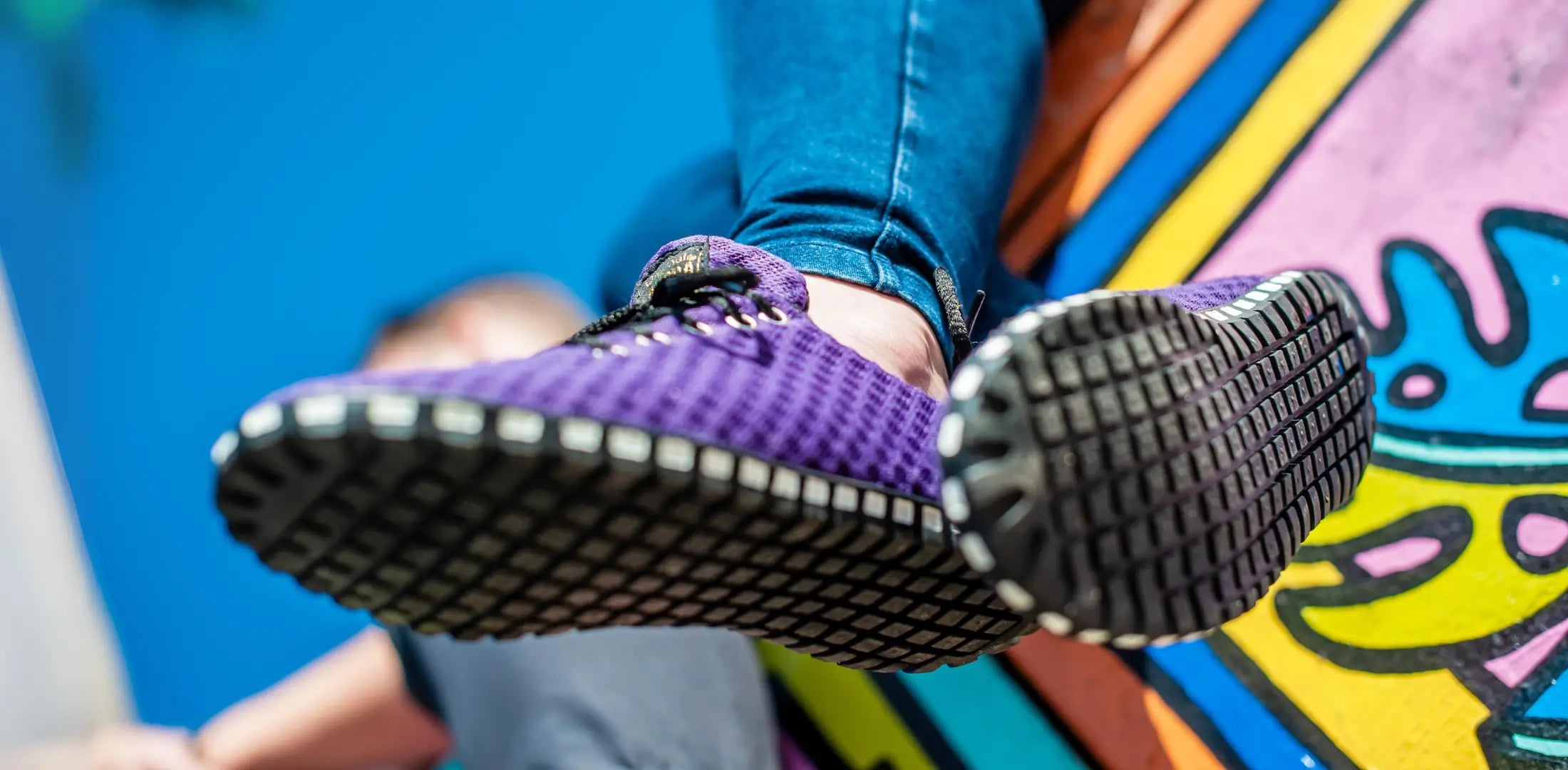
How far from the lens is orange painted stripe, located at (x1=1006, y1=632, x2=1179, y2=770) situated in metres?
0.63

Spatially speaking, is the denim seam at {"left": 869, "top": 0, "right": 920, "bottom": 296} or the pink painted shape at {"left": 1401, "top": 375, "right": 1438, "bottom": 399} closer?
the denim seam at {"left": 869, "top": 0, "right": 920, "bottom": 296}

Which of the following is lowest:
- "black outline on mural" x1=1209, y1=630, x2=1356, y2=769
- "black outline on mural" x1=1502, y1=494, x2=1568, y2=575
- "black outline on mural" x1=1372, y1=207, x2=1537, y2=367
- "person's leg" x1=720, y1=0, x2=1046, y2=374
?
"black outline on mural" x1=1209, y1=630, x2=1356, y2=769

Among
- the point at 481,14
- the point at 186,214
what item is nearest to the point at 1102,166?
the point at 481,14

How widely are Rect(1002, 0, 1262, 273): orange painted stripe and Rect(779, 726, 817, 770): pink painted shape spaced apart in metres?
0.38

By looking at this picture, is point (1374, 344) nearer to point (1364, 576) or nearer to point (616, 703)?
point (1364, 576)

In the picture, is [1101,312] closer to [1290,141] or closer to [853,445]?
[853,445]

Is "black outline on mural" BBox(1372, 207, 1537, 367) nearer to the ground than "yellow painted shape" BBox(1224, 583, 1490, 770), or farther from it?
farther from it

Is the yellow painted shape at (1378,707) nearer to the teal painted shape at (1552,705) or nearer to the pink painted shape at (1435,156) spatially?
the teal painted shape at (1552,705)

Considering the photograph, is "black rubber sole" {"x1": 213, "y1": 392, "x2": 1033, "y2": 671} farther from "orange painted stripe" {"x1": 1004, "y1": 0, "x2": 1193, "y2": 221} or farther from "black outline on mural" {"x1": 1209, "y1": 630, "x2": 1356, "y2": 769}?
"orange painted stripe" {"x1": 1004, "y1": 0, "x2": 1193, "y2": 221}

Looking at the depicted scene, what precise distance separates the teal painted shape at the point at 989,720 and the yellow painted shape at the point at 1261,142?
0.92 ft

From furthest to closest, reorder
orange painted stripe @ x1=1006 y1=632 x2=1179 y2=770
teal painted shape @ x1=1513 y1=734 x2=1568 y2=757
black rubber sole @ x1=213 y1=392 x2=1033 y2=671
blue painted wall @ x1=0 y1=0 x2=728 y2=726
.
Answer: blue painted wall @ x1=0 y1=0 x2=728 y2=726 < orange painted stripe @ x1=1006 y1=632 x2=1179 y2=770 < teal painted shape @ x1=1513 y1=734 x2=1568 y2=757 < black rubber sole @ x1=213 y1=392 x2=1033 y2=671

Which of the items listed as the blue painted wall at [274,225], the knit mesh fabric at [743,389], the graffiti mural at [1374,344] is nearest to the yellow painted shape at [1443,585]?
the graffiti mural at [1374,344]

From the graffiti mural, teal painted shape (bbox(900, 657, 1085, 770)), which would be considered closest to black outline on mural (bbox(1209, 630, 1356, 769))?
the graffiti mural

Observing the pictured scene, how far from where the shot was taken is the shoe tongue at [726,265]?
0.41 metres
